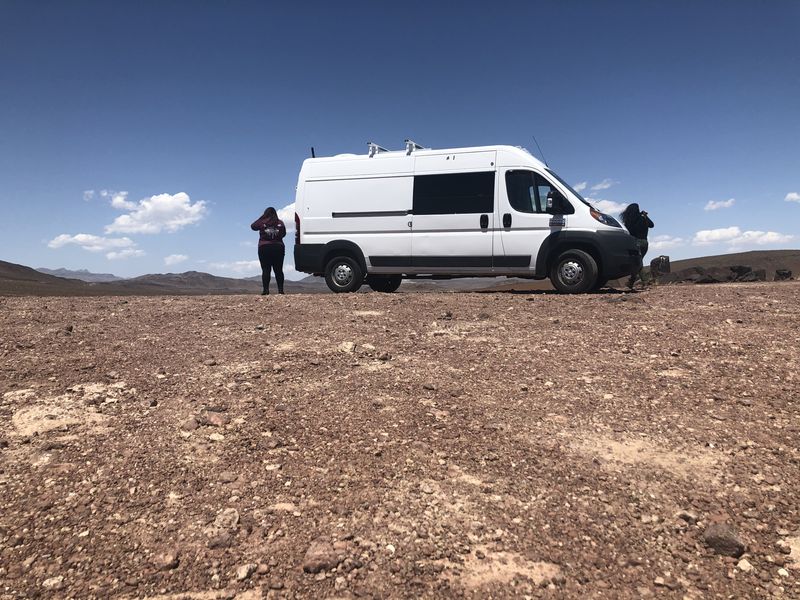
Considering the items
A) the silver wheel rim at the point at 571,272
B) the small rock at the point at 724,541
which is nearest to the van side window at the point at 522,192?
the silver wheel rim at the point at 571,272

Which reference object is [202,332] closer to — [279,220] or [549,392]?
[549,392]

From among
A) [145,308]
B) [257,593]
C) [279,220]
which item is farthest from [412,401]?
[279,220]

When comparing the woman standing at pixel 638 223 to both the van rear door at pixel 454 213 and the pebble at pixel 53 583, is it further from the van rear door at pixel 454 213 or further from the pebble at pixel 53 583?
the pebble at pixel 53 583

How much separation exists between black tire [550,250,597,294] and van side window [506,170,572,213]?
3.10 feet

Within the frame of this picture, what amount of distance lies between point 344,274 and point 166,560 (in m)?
8.34

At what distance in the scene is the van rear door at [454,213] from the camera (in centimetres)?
936

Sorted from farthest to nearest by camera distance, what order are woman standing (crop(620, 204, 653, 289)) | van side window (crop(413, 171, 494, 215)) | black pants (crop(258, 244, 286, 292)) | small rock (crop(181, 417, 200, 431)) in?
woman standing (crop(620, 204, 653, 289)) < black pants (crop(258, 244, 286, 292)) < van side window (crop(413, 171, 494, 215)) < small rock (crop(181, 417, 200, 431))

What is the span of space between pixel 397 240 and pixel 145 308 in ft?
15.0

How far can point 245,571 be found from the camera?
7.29 feet

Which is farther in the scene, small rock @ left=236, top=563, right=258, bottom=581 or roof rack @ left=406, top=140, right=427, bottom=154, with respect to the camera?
roof rack @ left=406, top=140, right=427, bottom=154

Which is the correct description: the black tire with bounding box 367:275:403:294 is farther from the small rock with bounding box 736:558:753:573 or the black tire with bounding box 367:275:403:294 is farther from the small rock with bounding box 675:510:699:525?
the small rock with bounding box 736:558:753:573

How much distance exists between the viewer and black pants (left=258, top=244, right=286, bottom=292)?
10953mm

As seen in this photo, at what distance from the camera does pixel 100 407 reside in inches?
153

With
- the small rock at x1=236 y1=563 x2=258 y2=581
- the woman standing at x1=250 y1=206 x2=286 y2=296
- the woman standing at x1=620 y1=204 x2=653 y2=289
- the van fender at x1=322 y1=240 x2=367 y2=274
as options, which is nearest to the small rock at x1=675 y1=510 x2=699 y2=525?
the small rock at x1=236 y1=563 x2=258 y2=581
